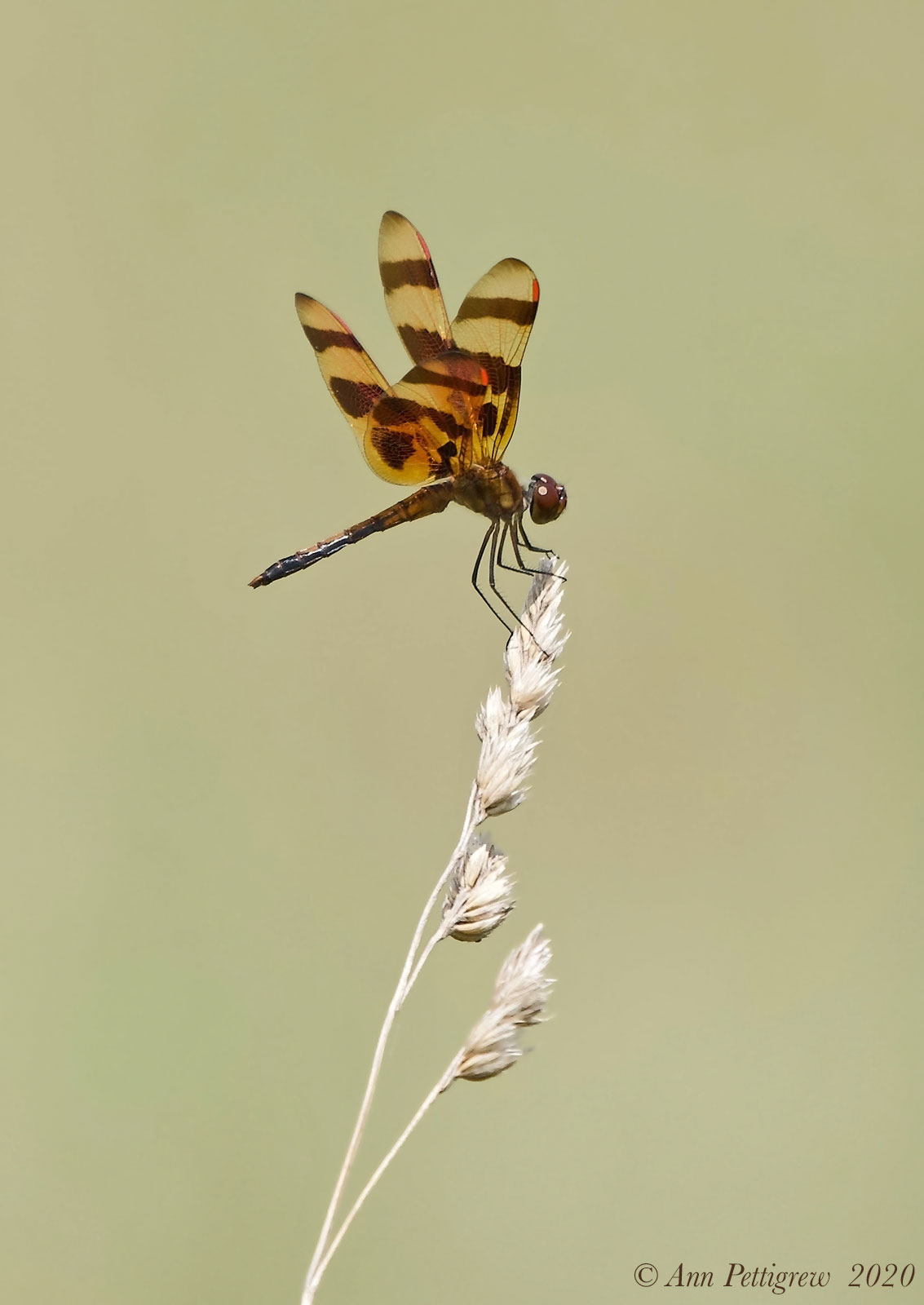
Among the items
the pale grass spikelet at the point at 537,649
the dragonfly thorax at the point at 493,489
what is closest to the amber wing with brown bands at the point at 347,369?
the dragonfly thorax at the point at 493,489

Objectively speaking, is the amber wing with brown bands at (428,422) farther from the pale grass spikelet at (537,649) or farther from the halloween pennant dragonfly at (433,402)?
the pale grass spikelet at (537,649)

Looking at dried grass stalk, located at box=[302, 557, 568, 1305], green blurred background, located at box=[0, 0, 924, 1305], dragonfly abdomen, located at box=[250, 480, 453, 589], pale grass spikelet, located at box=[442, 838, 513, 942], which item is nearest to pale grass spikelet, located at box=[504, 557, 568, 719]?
dried grass stalk, located at box=[302, 557, 568, 1305]

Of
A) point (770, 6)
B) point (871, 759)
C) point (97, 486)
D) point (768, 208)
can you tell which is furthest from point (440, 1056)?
point (770, 6)

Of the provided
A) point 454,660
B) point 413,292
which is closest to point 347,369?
point 413,292

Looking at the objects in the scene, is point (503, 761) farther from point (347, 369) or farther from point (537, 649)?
point (347, 369)

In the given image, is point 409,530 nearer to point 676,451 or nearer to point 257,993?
point 676,451

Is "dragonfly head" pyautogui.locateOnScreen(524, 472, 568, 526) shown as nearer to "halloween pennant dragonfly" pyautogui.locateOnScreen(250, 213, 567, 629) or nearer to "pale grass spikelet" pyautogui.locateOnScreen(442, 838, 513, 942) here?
"halloween pennant dragonfly" pyautogui.locateOnScreen(250, 213, 567, 629)
